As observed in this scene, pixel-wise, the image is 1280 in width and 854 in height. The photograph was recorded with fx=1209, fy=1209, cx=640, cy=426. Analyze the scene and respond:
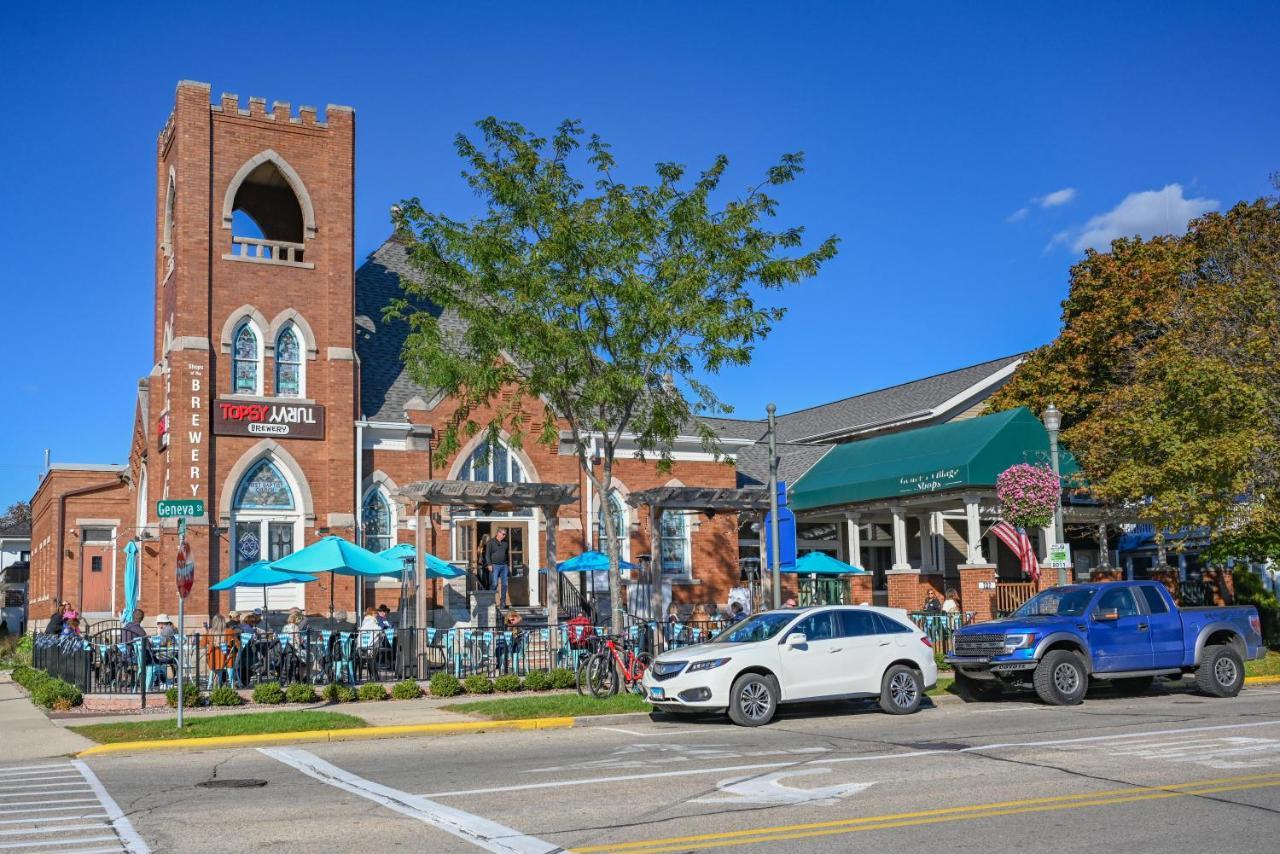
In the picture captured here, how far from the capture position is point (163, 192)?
1238 inches

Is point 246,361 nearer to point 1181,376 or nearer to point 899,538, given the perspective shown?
point 899,538

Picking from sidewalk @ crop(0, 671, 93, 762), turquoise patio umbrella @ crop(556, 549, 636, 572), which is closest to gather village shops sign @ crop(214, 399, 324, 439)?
turquoise patio umbrella @ crop(556, 549, 636, 572)

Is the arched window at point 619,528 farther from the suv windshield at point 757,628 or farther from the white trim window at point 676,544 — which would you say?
the suv windshield at point 757,628

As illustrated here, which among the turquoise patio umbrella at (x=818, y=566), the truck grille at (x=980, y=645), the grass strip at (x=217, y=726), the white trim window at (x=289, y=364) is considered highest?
the white trim window at (x=289, y=364)

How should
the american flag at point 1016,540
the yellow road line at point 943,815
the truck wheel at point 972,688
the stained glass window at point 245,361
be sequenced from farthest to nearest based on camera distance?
the stained glass window at point 245,361 → the american flag at point 1016,540 → the truck wheel at point 972,688 → the yellow road line at point 943,815


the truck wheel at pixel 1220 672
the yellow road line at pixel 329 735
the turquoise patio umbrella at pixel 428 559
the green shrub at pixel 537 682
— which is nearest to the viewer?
the yellow road line at pixel 329 735

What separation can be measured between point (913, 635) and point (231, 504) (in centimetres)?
1708

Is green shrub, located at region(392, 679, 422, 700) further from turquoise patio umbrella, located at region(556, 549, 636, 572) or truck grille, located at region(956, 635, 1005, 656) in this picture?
turquoise patio umbrella, located at region(556, 549, 636, 572)

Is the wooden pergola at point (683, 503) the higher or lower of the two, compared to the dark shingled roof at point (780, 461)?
lower

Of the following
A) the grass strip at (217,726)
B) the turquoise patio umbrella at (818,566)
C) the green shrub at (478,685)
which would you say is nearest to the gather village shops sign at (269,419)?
the green shrub at (478,685)

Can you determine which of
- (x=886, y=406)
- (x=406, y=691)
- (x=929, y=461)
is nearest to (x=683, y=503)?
(x=406, y=691)

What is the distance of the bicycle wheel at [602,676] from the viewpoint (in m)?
18.6

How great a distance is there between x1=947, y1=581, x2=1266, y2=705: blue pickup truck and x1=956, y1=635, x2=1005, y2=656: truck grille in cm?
1

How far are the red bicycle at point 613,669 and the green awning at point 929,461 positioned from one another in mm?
13859
